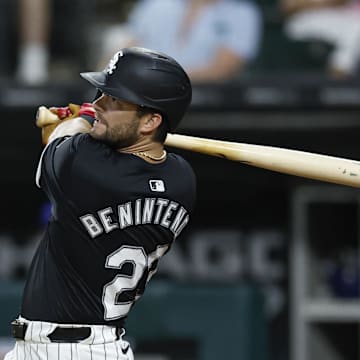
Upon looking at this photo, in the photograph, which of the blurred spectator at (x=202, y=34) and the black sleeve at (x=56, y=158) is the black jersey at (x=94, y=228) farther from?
the blurred spectator at (x=202, y=34)

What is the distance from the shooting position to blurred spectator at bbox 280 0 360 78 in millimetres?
7078

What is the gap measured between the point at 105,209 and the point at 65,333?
1.29ft

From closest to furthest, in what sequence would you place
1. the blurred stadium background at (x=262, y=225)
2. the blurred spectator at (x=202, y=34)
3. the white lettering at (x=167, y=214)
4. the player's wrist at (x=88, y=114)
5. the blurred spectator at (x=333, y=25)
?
the white lettering at (x=167, y=214) → the player's wrist at (x=88, y=114) → the blurred stadium background at (x=262, y=225) → the blurred spectator at (x=333, y=25) → the blurred spectator at (x=202, y=34)

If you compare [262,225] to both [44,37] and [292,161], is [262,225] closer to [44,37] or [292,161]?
[44,37]

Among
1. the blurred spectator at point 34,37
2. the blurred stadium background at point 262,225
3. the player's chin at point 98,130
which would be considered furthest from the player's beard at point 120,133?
the blurred spectator at point 34,37

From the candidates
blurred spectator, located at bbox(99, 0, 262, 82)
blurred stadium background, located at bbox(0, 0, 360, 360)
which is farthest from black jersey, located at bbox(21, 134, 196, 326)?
blurred spectator, located at bbox(99, 0, 262, 82)

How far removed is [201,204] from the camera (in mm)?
7598

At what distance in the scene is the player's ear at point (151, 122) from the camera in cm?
378

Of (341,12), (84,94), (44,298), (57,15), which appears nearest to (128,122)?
(44,298)

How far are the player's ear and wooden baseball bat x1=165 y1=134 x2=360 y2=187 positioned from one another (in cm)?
38

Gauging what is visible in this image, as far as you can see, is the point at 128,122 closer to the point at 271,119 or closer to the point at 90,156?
the point at 90,156

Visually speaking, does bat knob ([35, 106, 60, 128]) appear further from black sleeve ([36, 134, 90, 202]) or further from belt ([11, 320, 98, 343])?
belt ([11, 320, 98, 343])

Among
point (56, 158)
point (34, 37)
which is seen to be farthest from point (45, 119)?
point (34, 37)

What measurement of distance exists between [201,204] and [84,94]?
1.25 metres
